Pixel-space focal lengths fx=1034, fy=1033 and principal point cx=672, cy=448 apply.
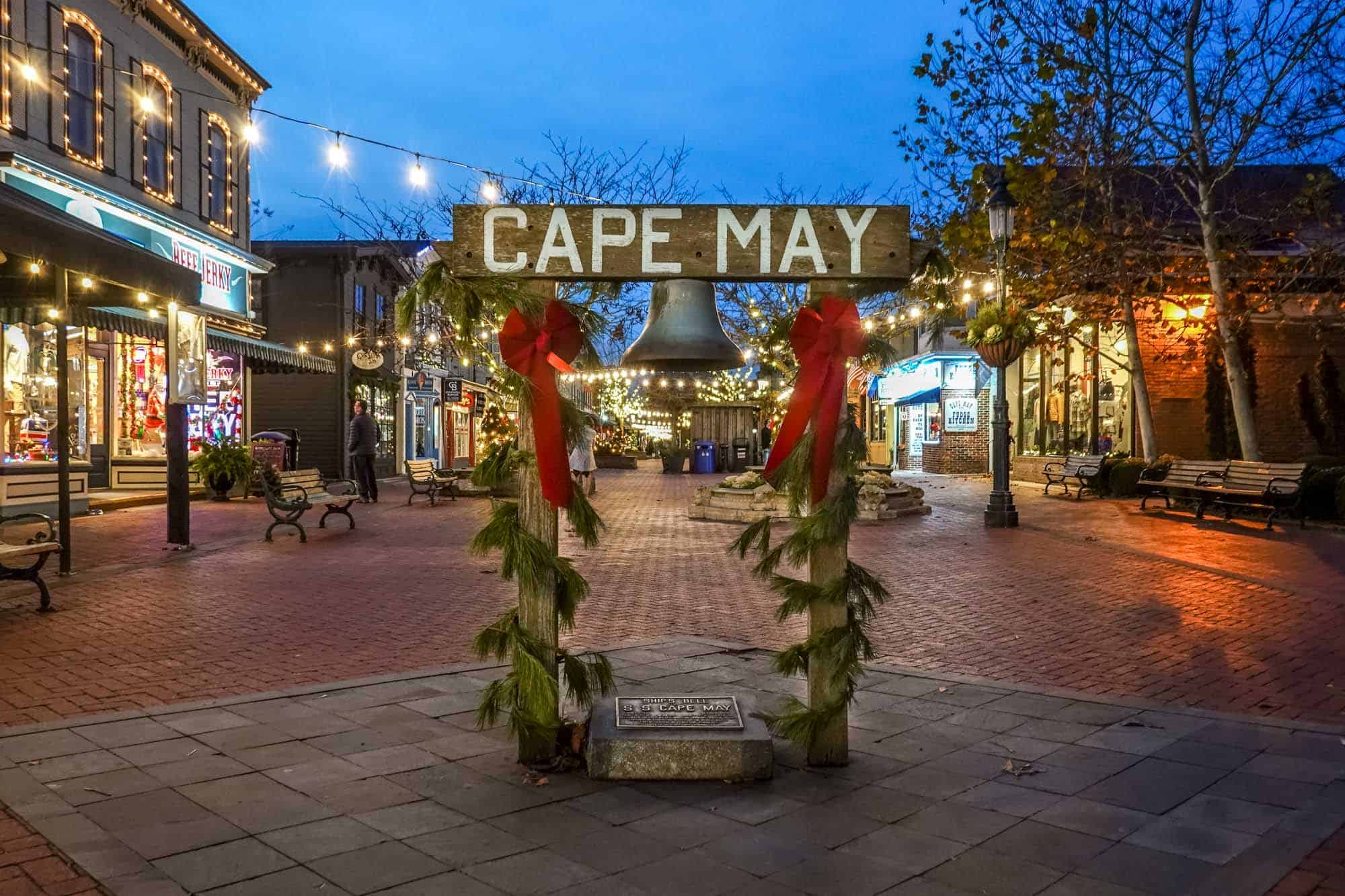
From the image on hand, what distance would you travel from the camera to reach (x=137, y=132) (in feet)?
61.0

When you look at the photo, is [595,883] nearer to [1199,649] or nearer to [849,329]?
[849,329]

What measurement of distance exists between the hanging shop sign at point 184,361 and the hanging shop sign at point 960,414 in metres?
26.9

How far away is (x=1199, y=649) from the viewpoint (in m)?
7.11

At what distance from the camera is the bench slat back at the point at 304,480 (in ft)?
48.0

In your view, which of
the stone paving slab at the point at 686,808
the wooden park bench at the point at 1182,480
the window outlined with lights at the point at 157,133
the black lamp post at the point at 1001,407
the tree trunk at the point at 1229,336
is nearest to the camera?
the stone paving slab at the point at 686,808

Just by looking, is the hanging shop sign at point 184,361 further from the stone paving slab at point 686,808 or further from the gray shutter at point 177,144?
the stone paving slab at point 686,808

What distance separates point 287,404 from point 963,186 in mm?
20531

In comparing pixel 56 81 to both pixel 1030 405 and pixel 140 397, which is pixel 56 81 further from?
pixel 1030 405

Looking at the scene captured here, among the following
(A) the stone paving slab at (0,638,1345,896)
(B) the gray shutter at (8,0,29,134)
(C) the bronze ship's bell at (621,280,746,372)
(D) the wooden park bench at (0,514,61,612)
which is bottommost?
(A) the stone paving slab at (0,638,1345,896)

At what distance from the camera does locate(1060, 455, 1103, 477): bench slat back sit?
73.1 ft

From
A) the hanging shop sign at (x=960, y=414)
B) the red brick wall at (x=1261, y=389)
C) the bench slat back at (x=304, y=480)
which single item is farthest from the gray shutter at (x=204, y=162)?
the hanging shop sign at (x=960, y=414)

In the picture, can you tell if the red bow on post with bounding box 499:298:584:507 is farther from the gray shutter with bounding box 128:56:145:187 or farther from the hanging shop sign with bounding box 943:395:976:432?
the hanging shop sign with bounding box 943:395:976:432

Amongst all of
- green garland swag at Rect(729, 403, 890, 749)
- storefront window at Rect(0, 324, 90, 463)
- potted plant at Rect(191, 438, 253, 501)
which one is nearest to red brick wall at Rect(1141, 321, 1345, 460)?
potted plant at Rect(191, 438, 253, 501)

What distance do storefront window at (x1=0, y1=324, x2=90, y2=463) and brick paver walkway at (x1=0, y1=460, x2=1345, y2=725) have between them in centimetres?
148
